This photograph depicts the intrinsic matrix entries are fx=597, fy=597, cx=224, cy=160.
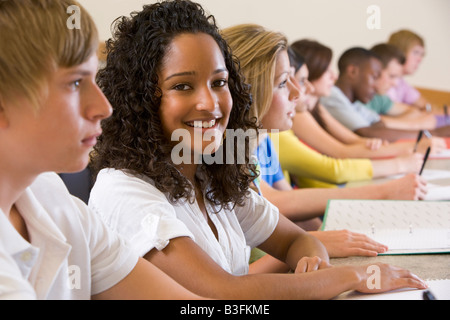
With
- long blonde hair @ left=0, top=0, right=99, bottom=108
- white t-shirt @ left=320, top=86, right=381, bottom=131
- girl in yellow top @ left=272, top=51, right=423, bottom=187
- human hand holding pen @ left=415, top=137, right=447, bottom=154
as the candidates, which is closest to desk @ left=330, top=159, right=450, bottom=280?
long blonde hair @ left=0, top=0, right=99, bottom=108

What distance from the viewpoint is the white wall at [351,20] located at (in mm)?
3170

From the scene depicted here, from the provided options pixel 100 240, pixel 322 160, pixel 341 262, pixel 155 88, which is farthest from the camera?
pixel 322 160

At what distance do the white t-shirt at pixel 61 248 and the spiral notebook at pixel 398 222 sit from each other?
0.67 meters

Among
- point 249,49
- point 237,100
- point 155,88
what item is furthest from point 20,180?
point 249,49

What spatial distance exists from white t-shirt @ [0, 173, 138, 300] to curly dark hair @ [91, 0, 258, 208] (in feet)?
0.84

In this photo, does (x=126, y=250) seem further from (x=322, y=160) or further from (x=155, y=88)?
(x=322, y=160)

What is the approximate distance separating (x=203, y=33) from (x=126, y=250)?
0.47m

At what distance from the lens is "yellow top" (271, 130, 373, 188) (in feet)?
7.23

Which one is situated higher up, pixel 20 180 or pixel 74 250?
pixel 20 180

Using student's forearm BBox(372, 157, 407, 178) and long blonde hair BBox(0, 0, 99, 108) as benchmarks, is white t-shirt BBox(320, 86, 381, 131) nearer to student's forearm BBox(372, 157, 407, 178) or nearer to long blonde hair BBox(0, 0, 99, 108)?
student's forearm BBox(372, 157, 407, 178)

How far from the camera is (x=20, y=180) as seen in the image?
2.31ft

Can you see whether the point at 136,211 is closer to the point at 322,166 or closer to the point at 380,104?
the point at 322,166

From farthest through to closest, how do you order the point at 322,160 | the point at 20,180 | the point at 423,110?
the point at 423,110 → the point at 322,160 → the point at 20,180

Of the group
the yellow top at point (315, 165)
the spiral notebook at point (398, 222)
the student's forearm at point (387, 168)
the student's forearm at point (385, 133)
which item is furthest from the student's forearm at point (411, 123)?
the spiral notebook at point (398, 222)
